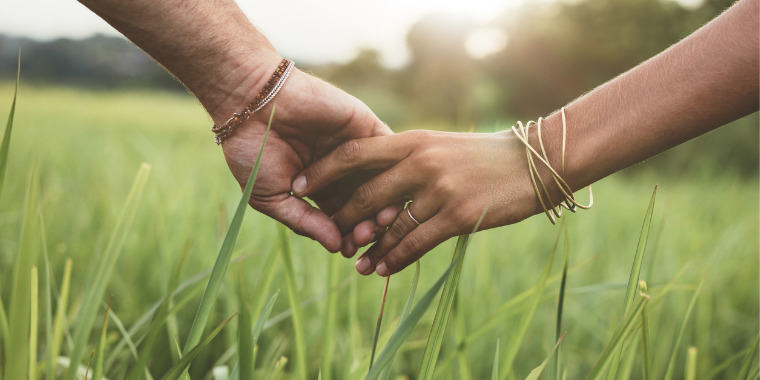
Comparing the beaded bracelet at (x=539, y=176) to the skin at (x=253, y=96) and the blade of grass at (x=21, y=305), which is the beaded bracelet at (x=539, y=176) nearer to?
the skin at (x=253, y=96)

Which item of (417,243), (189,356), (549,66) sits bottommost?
(189,356)

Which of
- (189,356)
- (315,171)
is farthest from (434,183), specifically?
(189,356)

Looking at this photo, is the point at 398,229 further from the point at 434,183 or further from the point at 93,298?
the point at 93,298

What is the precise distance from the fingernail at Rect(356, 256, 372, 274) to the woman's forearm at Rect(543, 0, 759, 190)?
37 cm

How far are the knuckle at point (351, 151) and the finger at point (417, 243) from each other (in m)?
0.16

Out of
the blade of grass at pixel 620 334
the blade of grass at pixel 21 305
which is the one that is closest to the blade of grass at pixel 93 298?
the blade of grass at pixel 21 305

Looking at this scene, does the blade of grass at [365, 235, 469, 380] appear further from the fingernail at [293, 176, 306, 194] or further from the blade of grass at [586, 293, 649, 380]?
the fingernail at [293, 176, 306, 194]

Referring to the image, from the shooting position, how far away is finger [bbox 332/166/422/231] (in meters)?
0.87

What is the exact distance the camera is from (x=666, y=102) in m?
0.76

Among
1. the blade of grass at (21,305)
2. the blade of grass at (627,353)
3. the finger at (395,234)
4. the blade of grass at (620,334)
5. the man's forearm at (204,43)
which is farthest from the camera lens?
the finger at (395,234)

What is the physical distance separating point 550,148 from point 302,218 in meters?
0.45

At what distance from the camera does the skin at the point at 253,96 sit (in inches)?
31.3

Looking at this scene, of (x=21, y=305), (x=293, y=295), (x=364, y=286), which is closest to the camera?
(x=21, y=305)

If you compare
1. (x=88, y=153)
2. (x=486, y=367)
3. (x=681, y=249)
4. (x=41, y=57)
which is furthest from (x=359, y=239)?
(x=41, y=57)
